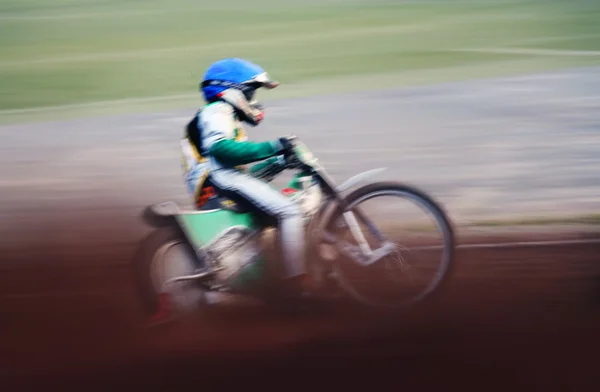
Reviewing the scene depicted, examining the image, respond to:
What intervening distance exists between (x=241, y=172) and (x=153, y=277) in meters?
0.75

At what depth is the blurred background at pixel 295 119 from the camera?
22.5 feet

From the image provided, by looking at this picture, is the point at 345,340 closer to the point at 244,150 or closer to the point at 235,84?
the point at 244,150

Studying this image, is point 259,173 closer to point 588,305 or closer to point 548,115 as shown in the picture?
point 588,305

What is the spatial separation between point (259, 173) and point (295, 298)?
2.35 ft

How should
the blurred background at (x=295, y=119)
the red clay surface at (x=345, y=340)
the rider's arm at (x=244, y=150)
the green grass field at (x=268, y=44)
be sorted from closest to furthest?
1. the red clay surface at (x=345, y=340)
2. the rider's arm at (x=244, y=150)
3. the blurred background at (x=295, y=119)
4. the green grass field at (x=268, y=44)

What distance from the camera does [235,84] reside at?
→ 19.2ft

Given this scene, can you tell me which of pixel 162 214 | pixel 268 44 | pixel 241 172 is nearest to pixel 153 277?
pixel 162 214

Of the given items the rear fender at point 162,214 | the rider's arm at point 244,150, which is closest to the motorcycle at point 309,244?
the rear fender at point 162,214

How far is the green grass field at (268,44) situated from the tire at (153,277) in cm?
951

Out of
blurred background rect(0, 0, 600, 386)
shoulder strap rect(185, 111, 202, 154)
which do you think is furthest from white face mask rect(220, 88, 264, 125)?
blurred background rect(0, 0, 600, 386)

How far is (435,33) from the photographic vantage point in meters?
21.1

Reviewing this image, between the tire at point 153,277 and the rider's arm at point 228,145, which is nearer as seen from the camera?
the rider's arm at point 228,145

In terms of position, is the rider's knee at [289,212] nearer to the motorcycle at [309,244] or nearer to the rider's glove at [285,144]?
the motorcycle at [309,244]

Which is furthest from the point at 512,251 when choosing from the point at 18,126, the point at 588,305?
the point at 18,126
